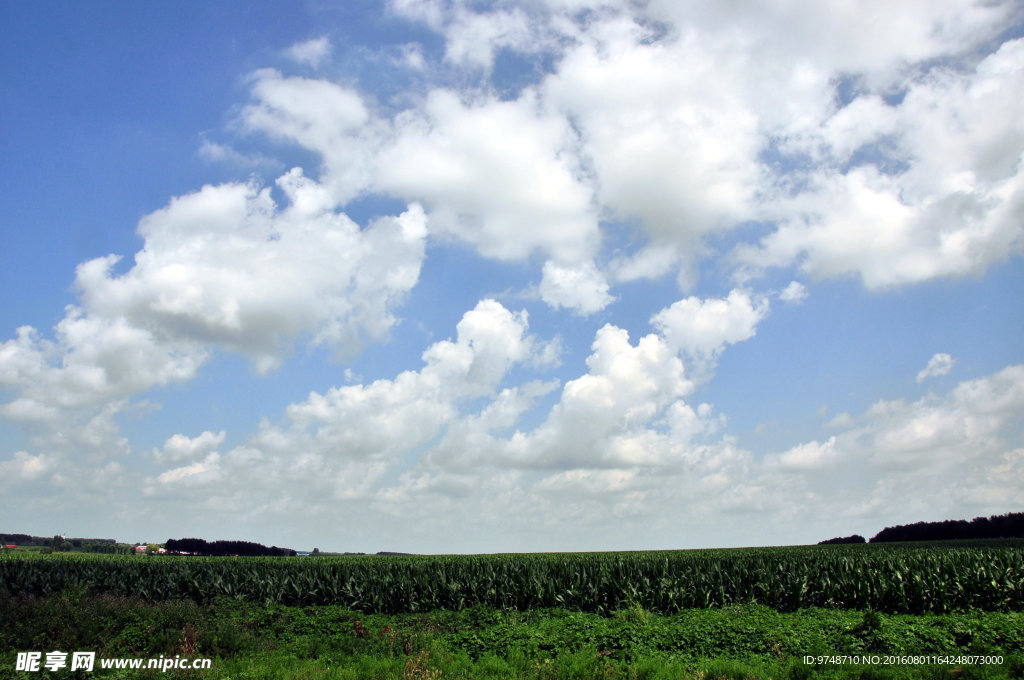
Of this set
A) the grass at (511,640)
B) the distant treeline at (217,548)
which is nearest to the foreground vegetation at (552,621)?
the grass at (511,640)

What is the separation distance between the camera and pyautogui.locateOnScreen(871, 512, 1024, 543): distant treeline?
308ft

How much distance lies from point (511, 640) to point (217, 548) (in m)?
97.9

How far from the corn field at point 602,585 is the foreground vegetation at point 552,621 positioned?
66 millimetres

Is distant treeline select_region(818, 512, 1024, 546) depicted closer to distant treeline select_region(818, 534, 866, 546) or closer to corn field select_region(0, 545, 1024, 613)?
distant treeline select_region(818, 534, 866, 546)

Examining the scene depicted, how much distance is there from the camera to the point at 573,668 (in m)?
14.8

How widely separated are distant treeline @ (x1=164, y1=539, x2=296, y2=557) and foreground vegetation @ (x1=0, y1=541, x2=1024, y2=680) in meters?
76.3

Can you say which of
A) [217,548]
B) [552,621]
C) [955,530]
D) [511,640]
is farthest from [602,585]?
Result: [955,530]

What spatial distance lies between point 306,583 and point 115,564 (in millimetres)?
13775

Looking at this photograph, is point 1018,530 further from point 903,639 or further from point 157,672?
point 157,672

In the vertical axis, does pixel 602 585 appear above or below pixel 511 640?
above

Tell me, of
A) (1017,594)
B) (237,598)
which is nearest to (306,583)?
(237,598)

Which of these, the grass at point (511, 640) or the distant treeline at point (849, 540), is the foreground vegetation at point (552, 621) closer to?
the grass at point (511, 640)

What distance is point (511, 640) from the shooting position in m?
17.2

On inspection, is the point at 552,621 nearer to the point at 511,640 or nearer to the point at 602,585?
the point at 511,640
